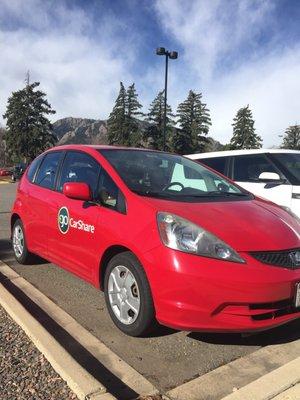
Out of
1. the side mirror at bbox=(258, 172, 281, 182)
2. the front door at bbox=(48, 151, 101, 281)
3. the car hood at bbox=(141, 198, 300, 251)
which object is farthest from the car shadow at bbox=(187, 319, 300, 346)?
the side mirror at bbox=(258, 172, 281, 182)

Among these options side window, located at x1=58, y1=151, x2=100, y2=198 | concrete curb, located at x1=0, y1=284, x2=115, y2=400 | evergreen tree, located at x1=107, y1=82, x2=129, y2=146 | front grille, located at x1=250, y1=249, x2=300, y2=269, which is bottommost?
concrete curb, located at x1=0, y1=284, x2=115, y2=400

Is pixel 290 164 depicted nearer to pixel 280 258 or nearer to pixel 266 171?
pixel 266 171

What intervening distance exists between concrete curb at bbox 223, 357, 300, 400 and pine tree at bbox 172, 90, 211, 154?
6257 cm

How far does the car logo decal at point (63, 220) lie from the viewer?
4.73m

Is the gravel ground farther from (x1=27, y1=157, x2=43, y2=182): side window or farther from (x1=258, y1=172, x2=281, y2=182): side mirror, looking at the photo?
(x1=258, y1=172, x2=281, y2=182): side mirror

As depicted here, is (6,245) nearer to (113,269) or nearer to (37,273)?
(37,273)

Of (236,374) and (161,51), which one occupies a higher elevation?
(161,51)

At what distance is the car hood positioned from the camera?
3547mm

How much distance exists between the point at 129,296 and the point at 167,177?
1295 mm

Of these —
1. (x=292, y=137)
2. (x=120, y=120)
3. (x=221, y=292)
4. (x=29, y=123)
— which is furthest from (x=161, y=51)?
(x=29, y=123)

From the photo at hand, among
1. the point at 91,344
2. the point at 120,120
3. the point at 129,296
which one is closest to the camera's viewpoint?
the point at 91,344

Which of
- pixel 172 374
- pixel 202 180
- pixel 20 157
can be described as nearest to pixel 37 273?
pixel 202 180

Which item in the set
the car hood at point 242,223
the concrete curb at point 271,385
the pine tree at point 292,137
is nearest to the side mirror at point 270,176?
the car hood at point 242,223

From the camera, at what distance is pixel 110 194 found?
426cm
